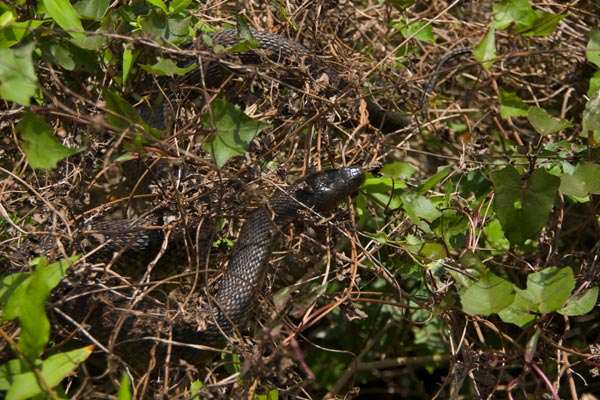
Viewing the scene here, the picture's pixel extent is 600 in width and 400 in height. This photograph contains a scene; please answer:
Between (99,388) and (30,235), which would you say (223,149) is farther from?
(99,388)

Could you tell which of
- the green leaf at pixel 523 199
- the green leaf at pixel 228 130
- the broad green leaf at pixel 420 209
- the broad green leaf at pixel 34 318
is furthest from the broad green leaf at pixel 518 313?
the broad green leaf at pixel 34 318

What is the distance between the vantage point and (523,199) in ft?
9.42

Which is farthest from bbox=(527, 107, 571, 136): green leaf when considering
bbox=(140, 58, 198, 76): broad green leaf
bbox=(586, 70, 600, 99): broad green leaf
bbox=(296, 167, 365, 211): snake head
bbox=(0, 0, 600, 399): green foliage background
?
bbox=(140, 58, 198, 76): broad green leaf

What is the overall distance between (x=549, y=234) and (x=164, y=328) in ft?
6.31

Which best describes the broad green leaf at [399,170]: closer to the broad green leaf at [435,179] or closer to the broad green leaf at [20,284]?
the broad green leaf at [435,179]

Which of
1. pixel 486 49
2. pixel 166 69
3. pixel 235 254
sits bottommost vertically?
pixel 235 254

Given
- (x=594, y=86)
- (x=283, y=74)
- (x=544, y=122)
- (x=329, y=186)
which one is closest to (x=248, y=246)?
(x=329, y=186)

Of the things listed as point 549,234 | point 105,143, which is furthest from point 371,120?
point 105,143

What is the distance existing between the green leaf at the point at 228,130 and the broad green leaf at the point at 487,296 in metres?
0.96

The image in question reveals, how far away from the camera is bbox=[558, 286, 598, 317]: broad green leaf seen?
2.67m

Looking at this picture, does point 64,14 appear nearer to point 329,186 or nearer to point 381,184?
point 329,186

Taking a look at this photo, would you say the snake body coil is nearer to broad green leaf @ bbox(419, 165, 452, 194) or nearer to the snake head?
the snake head

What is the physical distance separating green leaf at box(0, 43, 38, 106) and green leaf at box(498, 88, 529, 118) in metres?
2.31

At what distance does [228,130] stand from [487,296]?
1108 millimetres
